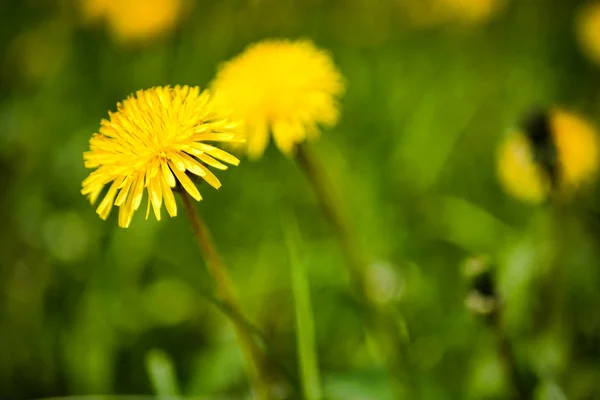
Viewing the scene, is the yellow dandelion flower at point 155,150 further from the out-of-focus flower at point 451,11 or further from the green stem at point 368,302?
the out-of-focus flower at point 451,11

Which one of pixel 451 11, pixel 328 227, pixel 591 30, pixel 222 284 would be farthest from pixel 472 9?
Answer: pixel 222 284

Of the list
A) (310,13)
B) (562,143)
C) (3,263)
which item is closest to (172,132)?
(562,143)

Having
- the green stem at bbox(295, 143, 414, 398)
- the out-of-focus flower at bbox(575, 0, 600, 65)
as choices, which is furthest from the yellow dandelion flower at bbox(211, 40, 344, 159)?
the out-of-focus flower at bbox(575, 0, 600, 65)

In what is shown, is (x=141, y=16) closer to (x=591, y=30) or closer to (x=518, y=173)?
(x=518, y=173)

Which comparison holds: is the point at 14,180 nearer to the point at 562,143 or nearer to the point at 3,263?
the point at 3,263

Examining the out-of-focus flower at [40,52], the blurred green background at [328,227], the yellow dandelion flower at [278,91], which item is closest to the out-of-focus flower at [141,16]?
the blurred green background at [328,227]

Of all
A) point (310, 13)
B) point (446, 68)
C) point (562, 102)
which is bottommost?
point (562, 102)

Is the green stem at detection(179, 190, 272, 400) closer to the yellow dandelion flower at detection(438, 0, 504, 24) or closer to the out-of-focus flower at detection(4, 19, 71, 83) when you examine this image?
the out-of-focus flower at detection(4, 19, 71, 83)
